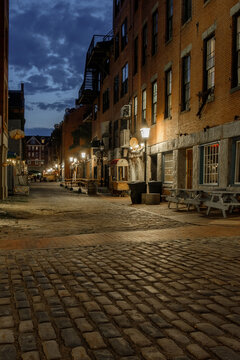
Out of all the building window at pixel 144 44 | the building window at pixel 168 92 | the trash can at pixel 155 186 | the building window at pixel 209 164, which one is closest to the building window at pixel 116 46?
the building window at pixel 144 44

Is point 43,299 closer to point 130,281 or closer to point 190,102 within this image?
point 130,281

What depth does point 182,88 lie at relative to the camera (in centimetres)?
1638

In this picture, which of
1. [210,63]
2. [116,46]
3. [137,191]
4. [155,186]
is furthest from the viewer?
[116,46]

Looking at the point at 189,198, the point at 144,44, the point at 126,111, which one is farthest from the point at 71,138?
the point at 189,198

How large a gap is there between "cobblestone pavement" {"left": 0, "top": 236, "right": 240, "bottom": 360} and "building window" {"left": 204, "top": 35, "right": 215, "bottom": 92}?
9.27m

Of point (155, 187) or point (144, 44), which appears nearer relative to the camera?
point (155, 187)

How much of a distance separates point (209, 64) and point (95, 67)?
24531mm

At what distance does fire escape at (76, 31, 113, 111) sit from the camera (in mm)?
31562

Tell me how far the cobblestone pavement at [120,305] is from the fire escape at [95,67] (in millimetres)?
28612

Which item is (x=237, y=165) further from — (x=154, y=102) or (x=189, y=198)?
(x=154, y=102)

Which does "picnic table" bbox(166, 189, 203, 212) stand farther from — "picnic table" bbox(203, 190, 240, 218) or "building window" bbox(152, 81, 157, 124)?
"building window" bbox(152, 81, 157, 124)

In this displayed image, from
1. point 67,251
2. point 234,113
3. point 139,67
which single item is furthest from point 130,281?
point 139,67

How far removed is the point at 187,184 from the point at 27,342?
1428 centimetres

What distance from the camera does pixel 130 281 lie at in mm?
4516
